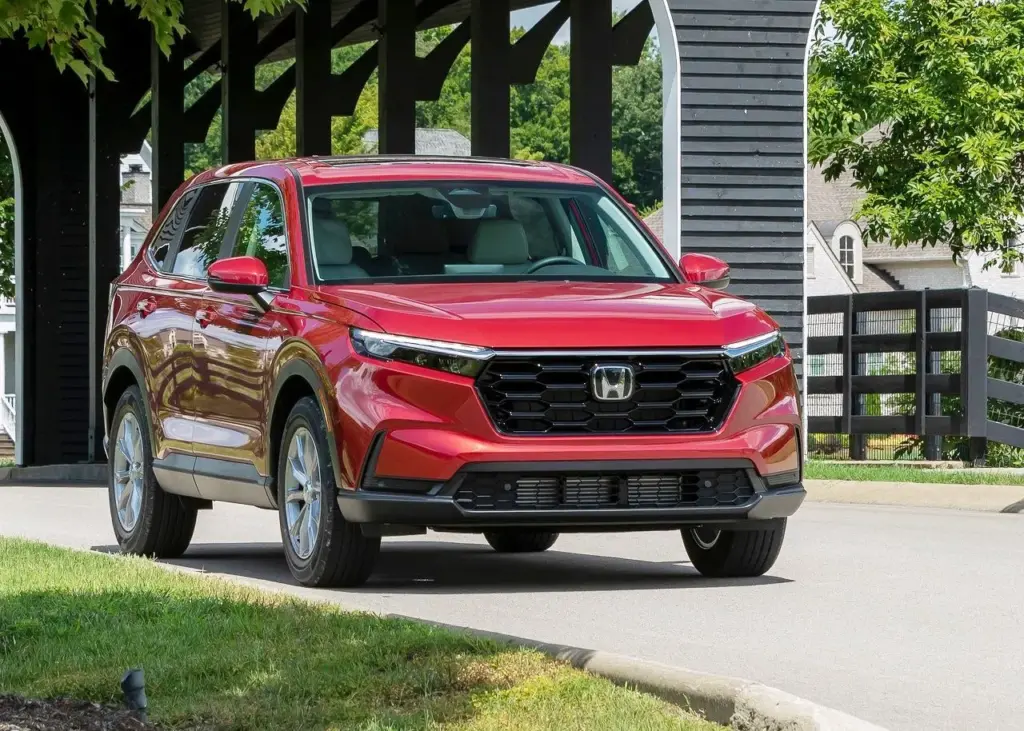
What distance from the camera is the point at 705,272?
10445 millimetres

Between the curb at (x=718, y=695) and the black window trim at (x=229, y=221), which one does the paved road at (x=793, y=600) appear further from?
the black window trim at (x=229, y=221)

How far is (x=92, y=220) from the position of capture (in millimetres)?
24672

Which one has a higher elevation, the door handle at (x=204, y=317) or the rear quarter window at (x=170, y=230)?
the rear quarter window at (x=170, y=230)

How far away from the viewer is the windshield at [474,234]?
10211 millimetres

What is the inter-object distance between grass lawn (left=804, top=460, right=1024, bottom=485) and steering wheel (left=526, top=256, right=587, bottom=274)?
6363 millimetres

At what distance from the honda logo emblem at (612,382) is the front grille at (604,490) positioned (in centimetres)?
35

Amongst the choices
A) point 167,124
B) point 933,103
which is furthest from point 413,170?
point 933,103

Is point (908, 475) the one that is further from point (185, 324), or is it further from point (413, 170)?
point (185, 324)

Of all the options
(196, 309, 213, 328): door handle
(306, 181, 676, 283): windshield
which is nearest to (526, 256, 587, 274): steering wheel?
(306, 181, 676, 283): windshield

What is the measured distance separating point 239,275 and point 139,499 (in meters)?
2.14

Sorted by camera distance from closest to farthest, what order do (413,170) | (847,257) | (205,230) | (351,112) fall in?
1. (413,170)
2. (205,230)
3. (351,112)
4. (847,257)

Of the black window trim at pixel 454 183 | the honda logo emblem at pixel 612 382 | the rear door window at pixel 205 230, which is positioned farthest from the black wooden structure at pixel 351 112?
the honda logo emblem at pixel 612 382

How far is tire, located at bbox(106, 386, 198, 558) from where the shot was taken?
1138 cm

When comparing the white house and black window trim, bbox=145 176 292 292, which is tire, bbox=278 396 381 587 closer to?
black window trim, bbox=145 176 292 292
